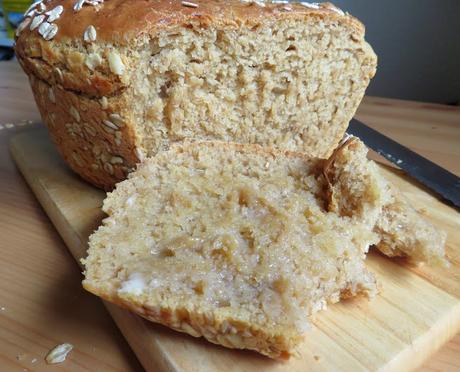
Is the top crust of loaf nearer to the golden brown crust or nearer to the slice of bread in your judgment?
the slice of bread

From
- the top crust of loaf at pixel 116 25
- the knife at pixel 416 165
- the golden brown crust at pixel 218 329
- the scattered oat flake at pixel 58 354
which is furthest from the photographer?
the knife at pixel 416 165

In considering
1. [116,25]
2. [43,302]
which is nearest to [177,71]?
[116,25]

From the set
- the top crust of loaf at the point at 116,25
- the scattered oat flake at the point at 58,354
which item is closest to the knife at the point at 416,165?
the top crust of loaf at the point at 116,25

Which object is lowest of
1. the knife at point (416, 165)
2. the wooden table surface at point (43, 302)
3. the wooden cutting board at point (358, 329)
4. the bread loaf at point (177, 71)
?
the wooden table surface at point (43, 302)

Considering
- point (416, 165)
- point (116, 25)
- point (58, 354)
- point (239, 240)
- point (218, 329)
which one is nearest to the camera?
point (218, 329)

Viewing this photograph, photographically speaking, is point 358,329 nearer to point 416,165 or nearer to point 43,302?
point 43,302

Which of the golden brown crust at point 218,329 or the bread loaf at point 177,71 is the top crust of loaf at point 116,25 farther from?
the golden brown crust at point 218,329

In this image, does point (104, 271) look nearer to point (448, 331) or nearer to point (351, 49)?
point (448, 331)
